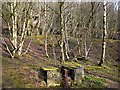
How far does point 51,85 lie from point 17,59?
16.4 feet

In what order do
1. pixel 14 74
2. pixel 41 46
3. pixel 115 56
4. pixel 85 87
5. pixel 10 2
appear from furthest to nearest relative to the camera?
pixel 115 56 < pixel 41 46 < pixel 10 2 < pixel 14 74 < pixel 85 87

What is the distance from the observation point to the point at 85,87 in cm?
1160

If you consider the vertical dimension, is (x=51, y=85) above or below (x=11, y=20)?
below

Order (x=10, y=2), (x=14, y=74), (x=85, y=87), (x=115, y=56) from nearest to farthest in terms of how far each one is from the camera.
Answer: (x=85, y=87) → (x=14, y=74) → (x=10, y=2) → (x=115, y=56)

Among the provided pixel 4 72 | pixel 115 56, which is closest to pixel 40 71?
pixel 4 72

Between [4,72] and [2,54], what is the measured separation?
3.88 meters

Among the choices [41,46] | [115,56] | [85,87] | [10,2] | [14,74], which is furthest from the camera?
[115,56]

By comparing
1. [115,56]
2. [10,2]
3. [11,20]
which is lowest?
[115,56]

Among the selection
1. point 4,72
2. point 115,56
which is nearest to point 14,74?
point 4,72

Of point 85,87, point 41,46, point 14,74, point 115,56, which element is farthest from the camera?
point 115,56

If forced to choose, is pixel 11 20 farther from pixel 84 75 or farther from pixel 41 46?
pixel 41 46

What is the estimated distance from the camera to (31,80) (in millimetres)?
11703

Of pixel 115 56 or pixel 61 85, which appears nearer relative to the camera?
pixel 61 85

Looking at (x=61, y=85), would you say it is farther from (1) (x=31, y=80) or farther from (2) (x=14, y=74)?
(2) (x=14, y=74)
